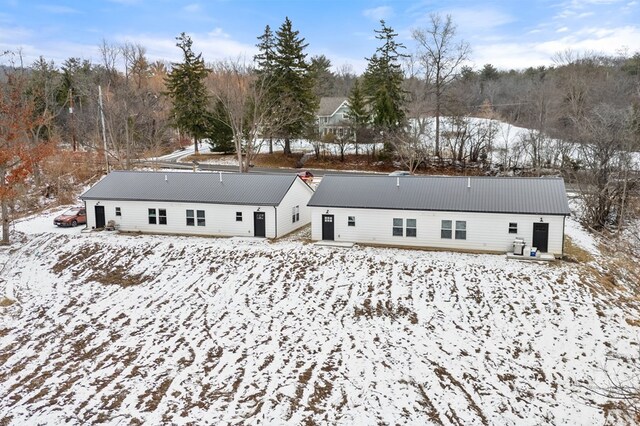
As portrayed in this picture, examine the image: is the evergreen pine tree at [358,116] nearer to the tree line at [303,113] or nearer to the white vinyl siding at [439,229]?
the tree line at [303,113]

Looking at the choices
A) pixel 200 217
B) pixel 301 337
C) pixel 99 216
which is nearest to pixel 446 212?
pixel 301 337

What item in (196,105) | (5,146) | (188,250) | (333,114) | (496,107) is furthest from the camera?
(496,107)

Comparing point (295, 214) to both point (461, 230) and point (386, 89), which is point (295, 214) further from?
point (386, 89)

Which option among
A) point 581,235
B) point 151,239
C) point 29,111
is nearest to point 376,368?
point 151,239

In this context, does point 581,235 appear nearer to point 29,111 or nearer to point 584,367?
point 584,367

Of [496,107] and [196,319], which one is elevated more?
[496,107]

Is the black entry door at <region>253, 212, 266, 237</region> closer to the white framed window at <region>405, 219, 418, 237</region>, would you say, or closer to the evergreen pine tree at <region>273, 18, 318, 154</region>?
the white framed window at <region>405, 219, 418, 237</region>
